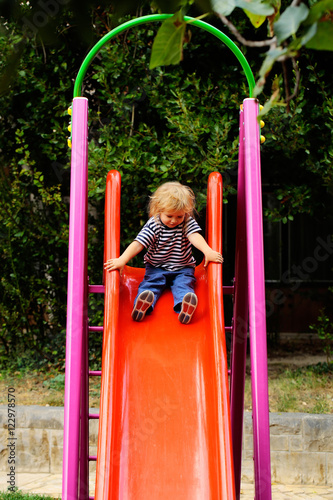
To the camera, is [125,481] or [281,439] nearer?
[125,481]

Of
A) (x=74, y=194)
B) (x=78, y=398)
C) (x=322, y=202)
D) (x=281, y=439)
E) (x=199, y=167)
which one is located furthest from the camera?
(x=322, y=202)

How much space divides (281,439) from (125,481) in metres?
1.94

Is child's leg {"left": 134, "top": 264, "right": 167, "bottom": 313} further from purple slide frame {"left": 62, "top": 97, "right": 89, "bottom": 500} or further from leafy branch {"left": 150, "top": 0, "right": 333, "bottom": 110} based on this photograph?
leafy branch {"left": 150, "top": 0, "right": 333, "bottom": 110}

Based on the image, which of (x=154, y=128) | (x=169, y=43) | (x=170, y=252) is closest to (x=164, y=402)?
(x=170, y=252)

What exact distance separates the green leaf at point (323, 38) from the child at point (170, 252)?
88.8 inches

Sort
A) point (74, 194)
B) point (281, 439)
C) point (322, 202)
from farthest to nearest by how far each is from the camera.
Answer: point (322, 202) → point (281, 439) → point (74, 194)

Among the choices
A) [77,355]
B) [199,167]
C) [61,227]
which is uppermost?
[199,167]

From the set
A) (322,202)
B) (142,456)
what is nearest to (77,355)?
(142,456)

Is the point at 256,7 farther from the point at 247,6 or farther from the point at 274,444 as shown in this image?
the point at 274,444

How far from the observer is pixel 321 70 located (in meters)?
4.81

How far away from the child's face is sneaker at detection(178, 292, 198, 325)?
497 mm

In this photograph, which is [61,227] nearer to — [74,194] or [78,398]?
[74,194]

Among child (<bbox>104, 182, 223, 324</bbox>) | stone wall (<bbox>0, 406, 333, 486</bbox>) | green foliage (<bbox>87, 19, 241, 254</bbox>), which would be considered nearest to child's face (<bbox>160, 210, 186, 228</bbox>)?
child (<bbox>104, 182, 223, 324</bbox>)

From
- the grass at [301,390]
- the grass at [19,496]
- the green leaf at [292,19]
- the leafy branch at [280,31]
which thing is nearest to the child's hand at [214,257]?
the grass at [19,496]
